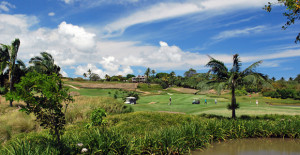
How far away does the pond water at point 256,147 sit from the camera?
26.8ft

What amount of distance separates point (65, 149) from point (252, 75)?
13.0 m

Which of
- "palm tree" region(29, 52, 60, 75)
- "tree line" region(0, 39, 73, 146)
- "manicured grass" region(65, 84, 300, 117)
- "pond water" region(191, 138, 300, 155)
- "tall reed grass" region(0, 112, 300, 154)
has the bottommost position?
"manicured grass" region(65, 84, 300, 117)

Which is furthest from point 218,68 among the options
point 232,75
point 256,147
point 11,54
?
point 11,54

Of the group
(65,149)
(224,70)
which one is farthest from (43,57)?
(65,149)

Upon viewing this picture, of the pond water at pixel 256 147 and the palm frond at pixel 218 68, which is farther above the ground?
→ the palm frond at pixel 218 68

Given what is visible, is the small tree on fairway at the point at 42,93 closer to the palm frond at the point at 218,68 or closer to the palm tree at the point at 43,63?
the palm frond at the point at 218,68

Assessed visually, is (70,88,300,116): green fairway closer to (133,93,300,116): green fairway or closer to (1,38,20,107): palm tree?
(133,93,300,116): green fairway

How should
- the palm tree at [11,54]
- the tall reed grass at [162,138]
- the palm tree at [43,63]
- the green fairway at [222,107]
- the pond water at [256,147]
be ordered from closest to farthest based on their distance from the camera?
the tall reed grass at [162,138] → the pond water at [256,147] → the green fairway at [222,107] → the palm tree at [11,54] → the palm tree at [43,63]

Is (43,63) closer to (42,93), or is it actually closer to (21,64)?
(21,64)

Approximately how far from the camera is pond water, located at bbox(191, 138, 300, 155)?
8164 mm

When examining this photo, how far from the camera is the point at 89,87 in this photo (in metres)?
71.4

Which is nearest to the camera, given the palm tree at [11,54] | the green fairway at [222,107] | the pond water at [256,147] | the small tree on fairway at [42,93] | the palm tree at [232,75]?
the small tree on fairway at [42,93]

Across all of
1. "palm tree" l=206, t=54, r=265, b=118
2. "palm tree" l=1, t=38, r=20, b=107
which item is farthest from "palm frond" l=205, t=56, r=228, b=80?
"palm tree" l=1, t=38, r=20, b=107

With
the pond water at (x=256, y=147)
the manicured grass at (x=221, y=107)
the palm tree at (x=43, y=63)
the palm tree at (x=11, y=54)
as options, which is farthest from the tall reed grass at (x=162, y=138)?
the palm tree at (x=43, y=63)
